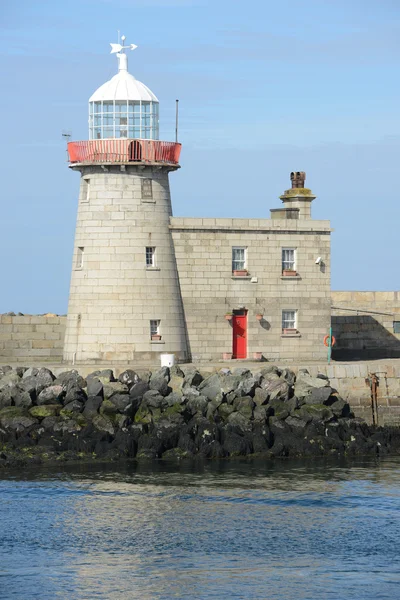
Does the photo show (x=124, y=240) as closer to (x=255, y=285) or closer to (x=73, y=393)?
(x=255, y=285)

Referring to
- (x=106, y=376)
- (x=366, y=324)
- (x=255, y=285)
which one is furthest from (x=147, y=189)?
(x=366, y=324)

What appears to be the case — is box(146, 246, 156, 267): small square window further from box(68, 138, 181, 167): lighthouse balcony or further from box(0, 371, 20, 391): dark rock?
box(0, 371, 20, 391): dark rock

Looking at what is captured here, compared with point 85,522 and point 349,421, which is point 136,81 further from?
point 85,522

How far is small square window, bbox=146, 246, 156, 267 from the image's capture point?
3553cm

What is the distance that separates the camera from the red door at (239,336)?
3659cm

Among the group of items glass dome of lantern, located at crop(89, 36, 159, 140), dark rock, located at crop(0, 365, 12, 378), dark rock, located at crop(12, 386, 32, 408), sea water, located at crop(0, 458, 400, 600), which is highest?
glass dome of lantern, located at crop(89, 36, 159, 140)

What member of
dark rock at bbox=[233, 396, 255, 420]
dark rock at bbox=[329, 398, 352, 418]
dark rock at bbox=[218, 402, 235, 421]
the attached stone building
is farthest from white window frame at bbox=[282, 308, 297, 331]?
dark rock at bbox=[218, 402, 235, 421]

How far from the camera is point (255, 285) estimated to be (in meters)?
36.7

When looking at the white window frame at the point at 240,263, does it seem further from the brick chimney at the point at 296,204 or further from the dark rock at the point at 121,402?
the dark rock at the point at 121,402

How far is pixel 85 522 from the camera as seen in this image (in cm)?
2483

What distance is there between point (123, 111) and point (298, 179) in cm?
672

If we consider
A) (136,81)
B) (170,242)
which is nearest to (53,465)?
(170,242)

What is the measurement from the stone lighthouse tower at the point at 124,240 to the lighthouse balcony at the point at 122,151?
26 millimetres

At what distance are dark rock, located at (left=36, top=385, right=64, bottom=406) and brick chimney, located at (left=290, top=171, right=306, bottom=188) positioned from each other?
37.7ft
